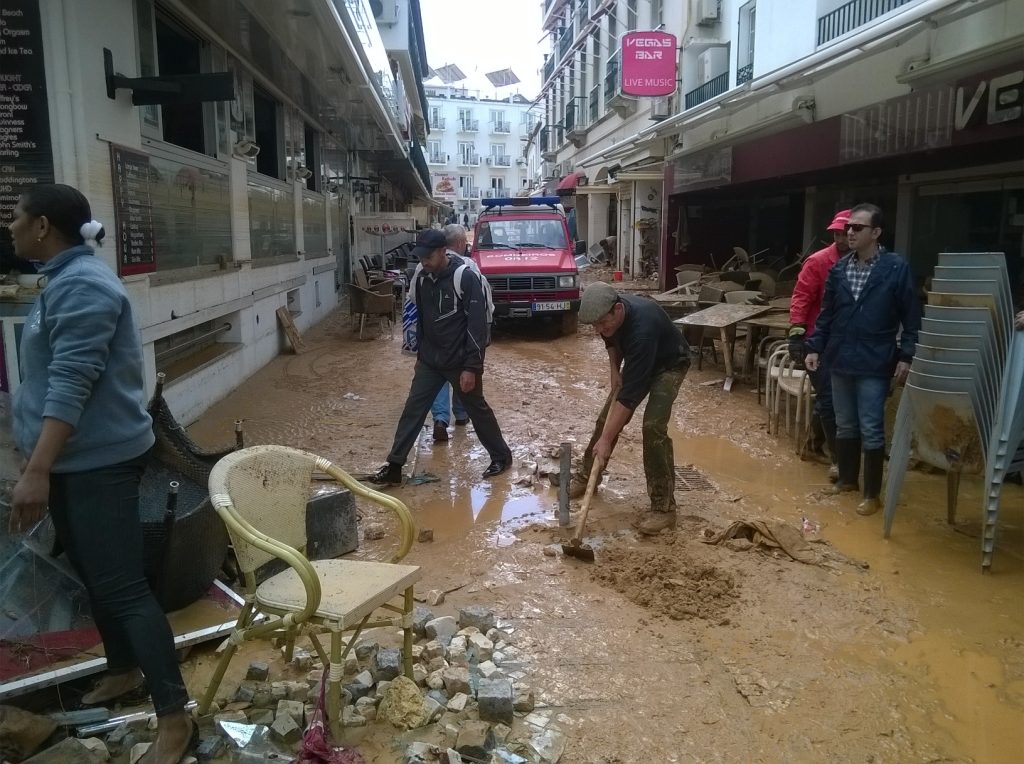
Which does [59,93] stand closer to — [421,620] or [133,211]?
[133,211]

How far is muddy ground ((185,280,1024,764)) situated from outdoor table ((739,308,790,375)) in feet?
4.81

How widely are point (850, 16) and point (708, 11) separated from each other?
759 cm

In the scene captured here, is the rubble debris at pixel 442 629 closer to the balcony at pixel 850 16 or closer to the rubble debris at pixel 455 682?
the rubble debris at pixel 455 682

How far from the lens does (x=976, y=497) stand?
5320 mm

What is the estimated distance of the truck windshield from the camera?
13.4 metres

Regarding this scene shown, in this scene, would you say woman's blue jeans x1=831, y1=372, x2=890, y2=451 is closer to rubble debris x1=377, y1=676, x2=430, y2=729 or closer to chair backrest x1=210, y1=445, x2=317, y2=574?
rubble debris x1=377, y1=676, x2=430, y2=729

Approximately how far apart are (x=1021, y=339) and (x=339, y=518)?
3651 millimetres

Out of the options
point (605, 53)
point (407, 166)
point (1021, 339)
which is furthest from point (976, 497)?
point (605, 53)

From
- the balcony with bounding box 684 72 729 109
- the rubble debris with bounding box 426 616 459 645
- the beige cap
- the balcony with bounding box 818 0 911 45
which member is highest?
the balcony with bounding box 684 72 729 109

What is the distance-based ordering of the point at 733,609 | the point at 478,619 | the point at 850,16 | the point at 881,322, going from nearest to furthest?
the point at 478,619 → the point at 733,609 → the point at 881,322 → the point at 850,16

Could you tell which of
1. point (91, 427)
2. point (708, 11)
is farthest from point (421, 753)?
point (708, 11)

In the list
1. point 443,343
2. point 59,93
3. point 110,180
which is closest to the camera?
point 59,93

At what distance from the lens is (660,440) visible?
4.89 m

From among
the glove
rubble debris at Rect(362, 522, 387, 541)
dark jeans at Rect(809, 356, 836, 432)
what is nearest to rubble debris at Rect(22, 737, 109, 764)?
rubble debris at Rect(362, 522, 387, 541)
